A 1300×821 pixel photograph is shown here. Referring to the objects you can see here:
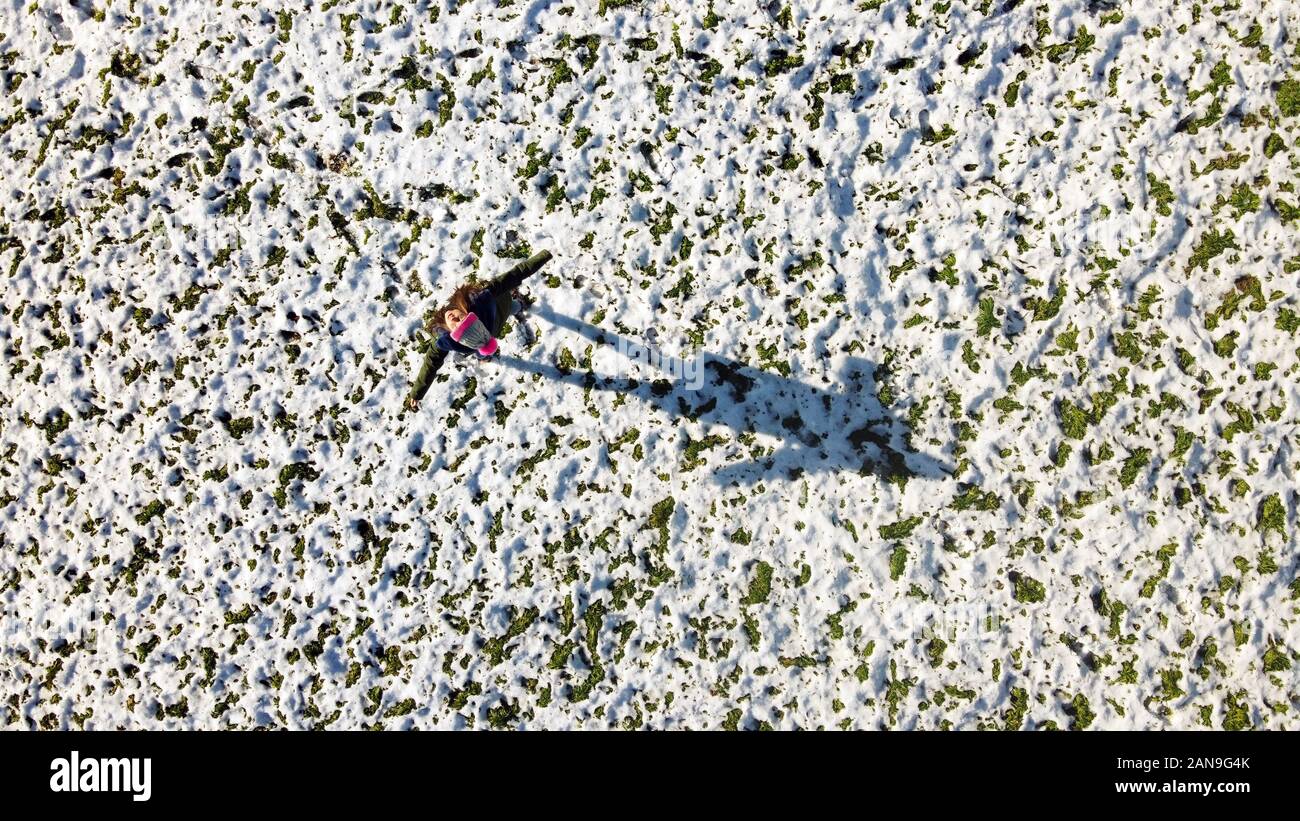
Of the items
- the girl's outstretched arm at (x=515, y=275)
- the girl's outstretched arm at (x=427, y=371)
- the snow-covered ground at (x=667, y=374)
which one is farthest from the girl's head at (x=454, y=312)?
the snow-covered ground at (x=667, y=374)

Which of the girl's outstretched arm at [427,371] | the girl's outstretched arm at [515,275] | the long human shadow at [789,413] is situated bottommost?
the long human shadow at [789,413]

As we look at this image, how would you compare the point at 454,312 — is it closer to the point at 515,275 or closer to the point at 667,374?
the point at 515,275

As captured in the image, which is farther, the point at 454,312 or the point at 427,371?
the point at 427,371

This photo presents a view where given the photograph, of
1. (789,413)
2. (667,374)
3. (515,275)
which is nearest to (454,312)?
(515,275)

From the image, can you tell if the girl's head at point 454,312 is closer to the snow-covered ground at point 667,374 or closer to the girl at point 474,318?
the girl at point 474,318

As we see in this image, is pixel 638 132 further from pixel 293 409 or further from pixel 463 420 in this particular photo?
pixel 293 409

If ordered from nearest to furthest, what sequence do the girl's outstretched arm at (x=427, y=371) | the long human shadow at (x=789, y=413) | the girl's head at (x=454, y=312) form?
1. the girl's head at (x=454, y=312)
2. the girl's outstretched arm at (x=427, y=371)
3. the long human shadow at (x=789, y=413)

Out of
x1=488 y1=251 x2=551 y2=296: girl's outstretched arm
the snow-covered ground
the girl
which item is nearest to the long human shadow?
the snow-covered ground

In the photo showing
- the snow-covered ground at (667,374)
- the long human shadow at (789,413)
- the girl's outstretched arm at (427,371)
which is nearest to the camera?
the girl's outstretched arm at (427,371)
